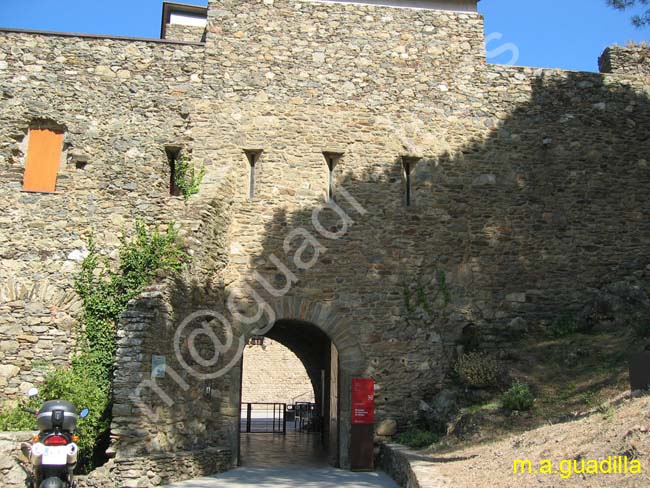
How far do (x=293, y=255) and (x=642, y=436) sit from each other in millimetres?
6162

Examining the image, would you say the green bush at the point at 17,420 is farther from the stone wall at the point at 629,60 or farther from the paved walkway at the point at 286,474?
the stone wall at the point at 629,60

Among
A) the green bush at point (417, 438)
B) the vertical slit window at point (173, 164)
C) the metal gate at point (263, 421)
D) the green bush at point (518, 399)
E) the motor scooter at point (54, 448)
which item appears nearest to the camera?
the motor scooter at point (54, 448)

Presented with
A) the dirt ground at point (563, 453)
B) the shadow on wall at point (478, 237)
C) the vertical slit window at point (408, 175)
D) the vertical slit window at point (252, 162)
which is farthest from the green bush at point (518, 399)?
the vertical slit window at point (252, 162)

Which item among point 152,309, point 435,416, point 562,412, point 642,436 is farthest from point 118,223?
point 642,436

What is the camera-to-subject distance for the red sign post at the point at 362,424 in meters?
9.38

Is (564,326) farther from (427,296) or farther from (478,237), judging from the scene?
(427,296)

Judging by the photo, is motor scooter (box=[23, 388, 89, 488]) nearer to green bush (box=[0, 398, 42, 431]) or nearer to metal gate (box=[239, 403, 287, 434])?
green bush (box=[0, 398, 42, 431])

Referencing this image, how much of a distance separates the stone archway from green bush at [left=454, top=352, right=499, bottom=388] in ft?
5.25

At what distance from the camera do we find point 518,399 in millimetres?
8227

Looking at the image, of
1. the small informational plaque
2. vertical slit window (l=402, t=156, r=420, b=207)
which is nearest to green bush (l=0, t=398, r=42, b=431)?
the small informational plaque

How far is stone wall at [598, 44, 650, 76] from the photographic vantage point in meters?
12.5

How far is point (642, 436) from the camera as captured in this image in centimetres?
518

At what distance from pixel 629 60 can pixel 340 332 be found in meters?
8.33

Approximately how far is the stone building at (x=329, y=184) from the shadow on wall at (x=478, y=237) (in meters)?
0.04
